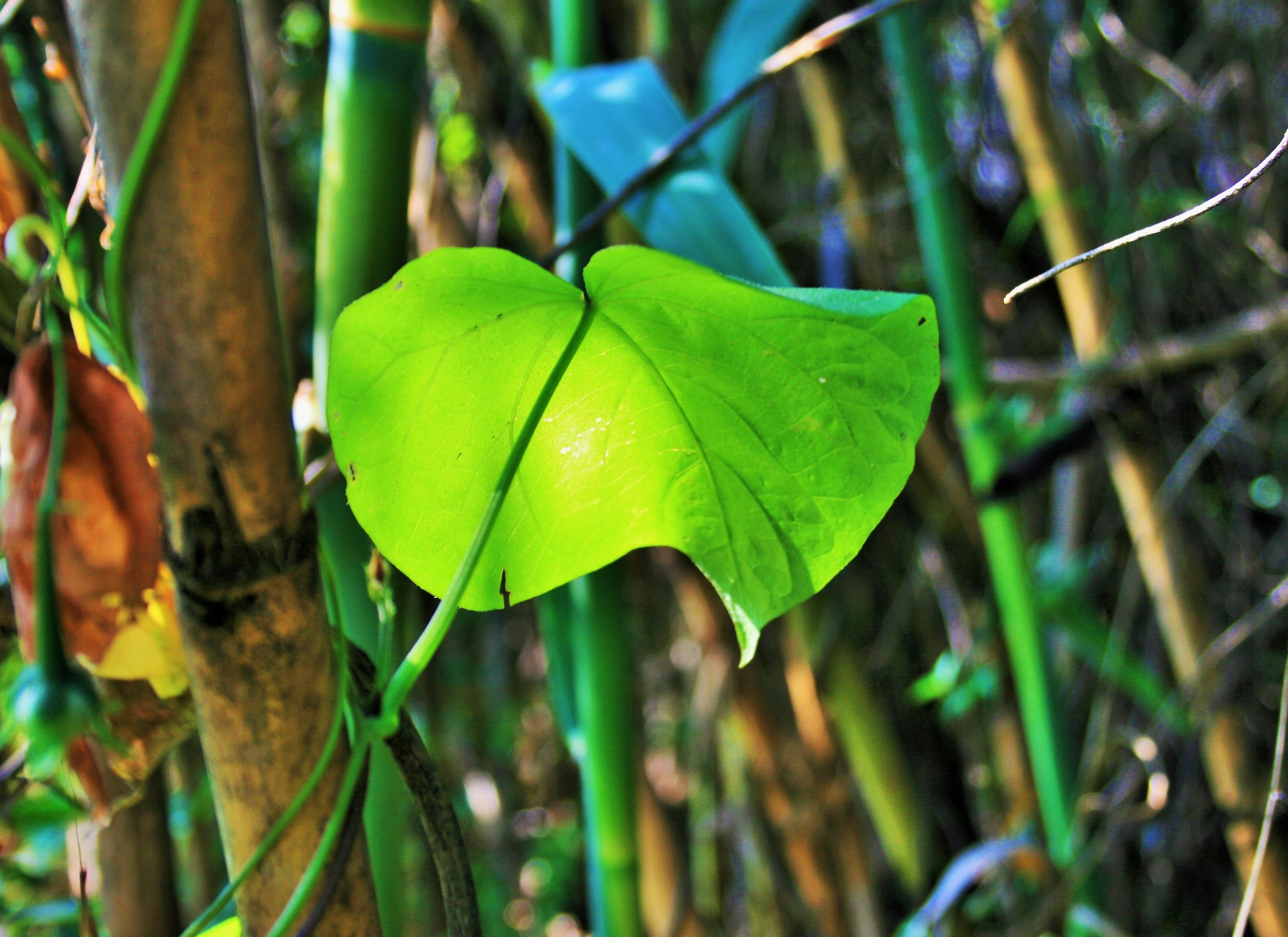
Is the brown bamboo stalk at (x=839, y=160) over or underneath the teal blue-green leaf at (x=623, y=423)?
over

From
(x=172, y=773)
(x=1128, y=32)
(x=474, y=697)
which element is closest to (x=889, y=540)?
(x=1128, y=32)

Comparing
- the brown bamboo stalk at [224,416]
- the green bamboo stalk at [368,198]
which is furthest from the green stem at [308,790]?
the green bamboo stalk at [368,198]

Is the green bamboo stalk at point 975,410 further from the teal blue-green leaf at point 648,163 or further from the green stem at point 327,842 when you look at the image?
the green stem at point 327,842

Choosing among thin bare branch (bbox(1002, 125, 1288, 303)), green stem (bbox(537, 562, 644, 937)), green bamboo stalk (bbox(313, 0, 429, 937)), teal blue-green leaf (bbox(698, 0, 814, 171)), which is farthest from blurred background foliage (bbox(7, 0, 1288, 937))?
thin bare branch (bbox(1002, 125, 1288, 303))

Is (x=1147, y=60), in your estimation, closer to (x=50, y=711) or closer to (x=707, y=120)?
(x=707, y=120)

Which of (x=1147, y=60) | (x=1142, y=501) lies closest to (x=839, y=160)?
(x=1147, y=60)

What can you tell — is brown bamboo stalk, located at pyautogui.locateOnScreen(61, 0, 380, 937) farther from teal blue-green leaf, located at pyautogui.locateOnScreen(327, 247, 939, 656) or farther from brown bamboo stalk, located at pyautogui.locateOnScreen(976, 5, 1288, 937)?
brown bamboo stalk, located at pyautogui.locateOnScreen(976, 5, 1288, 937)

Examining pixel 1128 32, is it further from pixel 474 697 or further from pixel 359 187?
pixel 474 697
